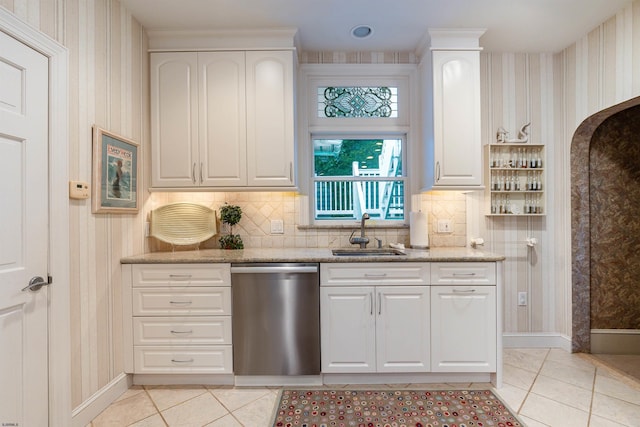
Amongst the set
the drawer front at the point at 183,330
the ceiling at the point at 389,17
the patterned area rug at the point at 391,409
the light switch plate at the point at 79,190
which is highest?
the ceiling at the point at 389,17

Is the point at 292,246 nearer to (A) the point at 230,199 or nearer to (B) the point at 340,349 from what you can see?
(A) the point at 230,199

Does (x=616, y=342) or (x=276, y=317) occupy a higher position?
(x=276, y=317)

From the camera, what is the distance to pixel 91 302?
195 centimetres

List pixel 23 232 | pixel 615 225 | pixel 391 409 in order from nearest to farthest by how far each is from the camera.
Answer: pixel 23 232 < pixel 391 409 < pixel 615 225

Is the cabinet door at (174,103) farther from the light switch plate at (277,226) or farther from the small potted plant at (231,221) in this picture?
the light switch plate at (277,226)

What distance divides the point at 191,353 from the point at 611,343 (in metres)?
3.45

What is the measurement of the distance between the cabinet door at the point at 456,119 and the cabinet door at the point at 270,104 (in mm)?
1151

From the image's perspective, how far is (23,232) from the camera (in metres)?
1.53

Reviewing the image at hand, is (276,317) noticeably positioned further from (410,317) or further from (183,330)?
(410,317)

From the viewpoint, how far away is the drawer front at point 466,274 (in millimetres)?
2211

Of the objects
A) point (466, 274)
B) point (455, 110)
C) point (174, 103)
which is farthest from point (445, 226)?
point (174, 103)

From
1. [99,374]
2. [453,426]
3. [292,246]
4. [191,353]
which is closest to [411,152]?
[292,246]

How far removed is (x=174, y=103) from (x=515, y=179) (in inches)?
116

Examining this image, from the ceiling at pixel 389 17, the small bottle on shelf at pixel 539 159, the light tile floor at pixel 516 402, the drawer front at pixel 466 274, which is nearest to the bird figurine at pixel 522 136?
the small bottle on shelf at pixel 539 159
